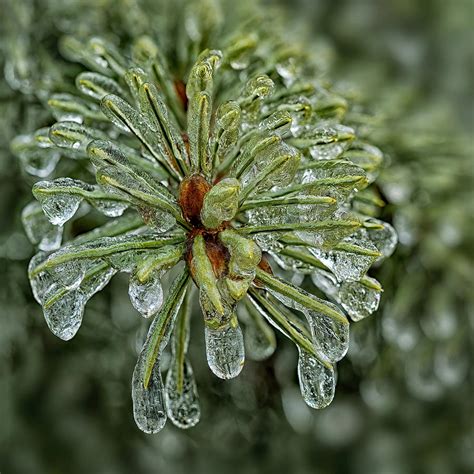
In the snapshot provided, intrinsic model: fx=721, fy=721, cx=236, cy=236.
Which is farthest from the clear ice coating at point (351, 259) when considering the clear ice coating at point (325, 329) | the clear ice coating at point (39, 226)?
the clear ice coating at point (39, 226)

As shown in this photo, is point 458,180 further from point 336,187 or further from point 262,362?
point 336,187

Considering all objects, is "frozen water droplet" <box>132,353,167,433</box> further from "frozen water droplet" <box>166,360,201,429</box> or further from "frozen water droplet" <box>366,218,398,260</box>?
"frozen water droplet" <box>366,218,398,260</box>

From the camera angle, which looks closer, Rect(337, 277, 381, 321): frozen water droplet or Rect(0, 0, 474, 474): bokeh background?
Rect(337, 277, 381, 321): frozen water droplet

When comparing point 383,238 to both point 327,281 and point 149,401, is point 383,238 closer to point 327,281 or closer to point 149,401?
point 327,281

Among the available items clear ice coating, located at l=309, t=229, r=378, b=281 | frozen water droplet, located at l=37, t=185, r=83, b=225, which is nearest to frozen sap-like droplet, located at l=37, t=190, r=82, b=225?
frozen water droplet, located at l=37, t=185, r=83, b=225

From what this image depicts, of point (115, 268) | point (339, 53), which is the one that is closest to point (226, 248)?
point (115, 268)

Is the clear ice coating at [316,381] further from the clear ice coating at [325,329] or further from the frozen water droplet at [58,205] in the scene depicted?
the frozen water droplet at [58,205]

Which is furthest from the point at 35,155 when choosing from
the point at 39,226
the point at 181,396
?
the point at 181,396
